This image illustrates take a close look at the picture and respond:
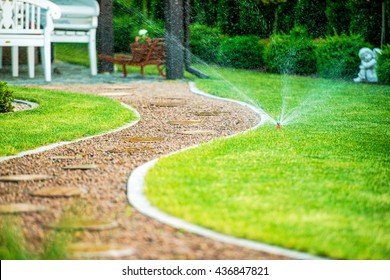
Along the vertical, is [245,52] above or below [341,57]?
below

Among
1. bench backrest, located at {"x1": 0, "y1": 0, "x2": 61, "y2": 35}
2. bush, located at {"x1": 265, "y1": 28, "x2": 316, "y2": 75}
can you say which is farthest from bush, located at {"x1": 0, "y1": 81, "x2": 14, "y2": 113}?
bush, located at {"x1": 265, "y1": 28, "x2": 316, "y2": 75}

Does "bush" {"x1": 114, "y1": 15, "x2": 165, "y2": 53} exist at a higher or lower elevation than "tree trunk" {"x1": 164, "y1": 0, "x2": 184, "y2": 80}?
lower

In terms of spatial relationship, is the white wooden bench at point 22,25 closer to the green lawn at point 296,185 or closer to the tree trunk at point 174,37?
the tree trunk at point 174,37

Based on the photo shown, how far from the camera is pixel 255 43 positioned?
1470 centimetres

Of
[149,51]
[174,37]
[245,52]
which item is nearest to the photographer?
[174,37]

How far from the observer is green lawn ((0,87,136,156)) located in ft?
20.4

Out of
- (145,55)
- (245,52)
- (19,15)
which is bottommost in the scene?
(245,52)

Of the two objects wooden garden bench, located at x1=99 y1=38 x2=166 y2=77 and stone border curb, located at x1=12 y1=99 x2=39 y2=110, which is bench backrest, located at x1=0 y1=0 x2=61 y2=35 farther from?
stone border curb, located at x1=12 y1=99 x2=39 y2=110

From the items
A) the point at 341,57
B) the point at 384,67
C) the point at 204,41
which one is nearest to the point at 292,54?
the point at 341,57

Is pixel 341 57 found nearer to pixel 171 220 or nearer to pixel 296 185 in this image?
pixel 296 185

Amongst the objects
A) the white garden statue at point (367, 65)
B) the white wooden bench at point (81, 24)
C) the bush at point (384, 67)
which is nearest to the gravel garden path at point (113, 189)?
the white wooden bench at point (81, 24)

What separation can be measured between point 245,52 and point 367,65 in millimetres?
3184

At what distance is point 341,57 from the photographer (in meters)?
12.8

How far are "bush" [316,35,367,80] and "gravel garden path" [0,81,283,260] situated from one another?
15.7 feet
